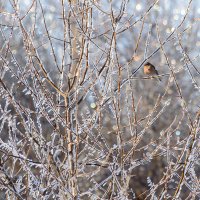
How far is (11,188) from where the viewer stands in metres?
2.66

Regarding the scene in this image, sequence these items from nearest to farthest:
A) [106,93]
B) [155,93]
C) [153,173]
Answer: [106,93]
[153,173]
[155,93]

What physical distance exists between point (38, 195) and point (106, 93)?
27.4 inches

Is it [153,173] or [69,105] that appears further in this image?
[153,173]

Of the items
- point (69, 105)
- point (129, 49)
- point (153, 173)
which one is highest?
point (129, 49)

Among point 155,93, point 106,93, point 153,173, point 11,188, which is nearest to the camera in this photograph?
point 11,188

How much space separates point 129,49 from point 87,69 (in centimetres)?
1520

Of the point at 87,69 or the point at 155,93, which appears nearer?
the point at 87,69

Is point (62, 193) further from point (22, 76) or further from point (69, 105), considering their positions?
point (22, 76)

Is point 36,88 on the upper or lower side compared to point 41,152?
upper

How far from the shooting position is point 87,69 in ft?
9.48

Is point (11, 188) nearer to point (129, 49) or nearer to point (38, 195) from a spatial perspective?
point (38, 195)

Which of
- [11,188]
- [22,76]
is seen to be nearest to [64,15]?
→ [22,76]

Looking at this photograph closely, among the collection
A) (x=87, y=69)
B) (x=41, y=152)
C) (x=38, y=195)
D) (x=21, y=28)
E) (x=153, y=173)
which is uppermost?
(x=21, y=28)

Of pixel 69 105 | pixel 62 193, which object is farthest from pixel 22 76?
pixel 62 193
